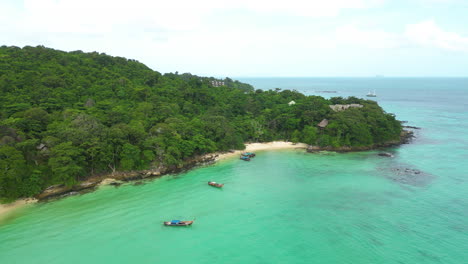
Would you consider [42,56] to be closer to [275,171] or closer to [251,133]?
[251,133]

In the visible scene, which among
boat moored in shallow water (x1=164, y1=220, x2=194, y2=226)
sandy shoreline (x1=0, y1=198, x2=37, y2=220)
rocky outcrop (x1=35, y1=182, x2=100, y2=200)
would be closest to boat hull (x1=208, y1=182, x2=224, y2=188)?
boat moored in shallow water (x1=164, y1=220, x2=194, y2=226)

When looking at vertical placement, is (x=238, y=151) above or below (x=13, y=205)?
above

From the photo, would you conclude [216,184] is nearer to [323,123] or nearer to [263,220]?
[263,220]

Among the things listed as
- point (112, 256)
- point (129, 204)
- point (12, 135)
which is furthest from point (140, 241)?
point (12, 135)

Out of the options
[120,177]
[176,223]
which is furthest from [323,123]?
[120,177]

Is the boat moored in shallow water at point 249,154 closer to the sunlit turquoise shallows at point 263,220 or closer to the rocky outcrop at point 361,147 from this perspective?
the sunlit turquoise shallows at point 263,220
